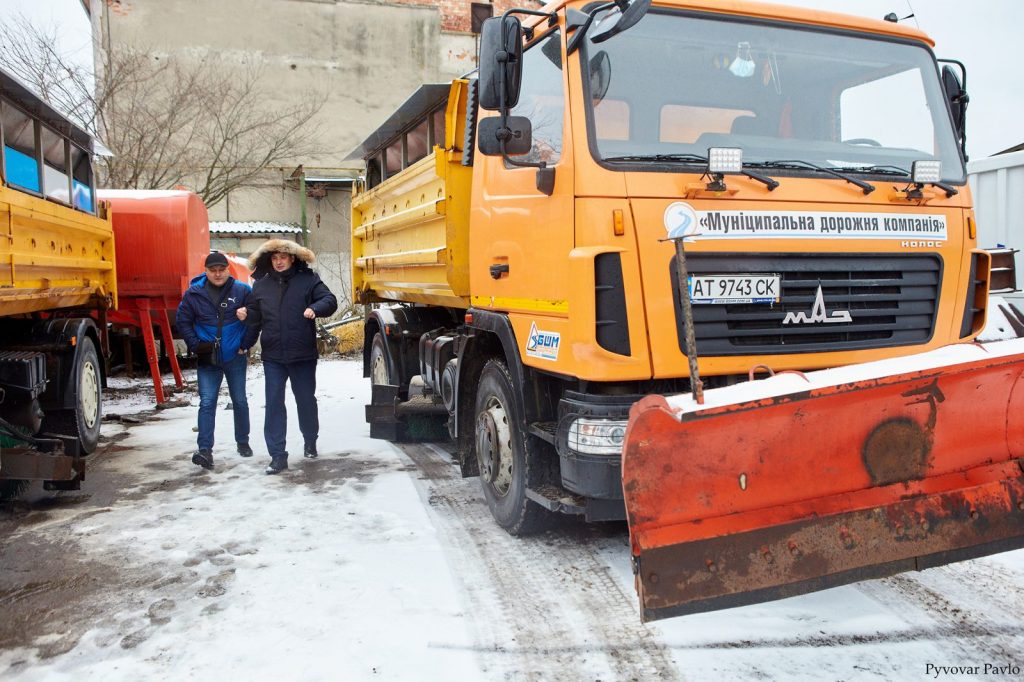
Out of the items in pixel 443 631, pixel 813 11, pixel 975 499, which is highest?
pixel 813 11

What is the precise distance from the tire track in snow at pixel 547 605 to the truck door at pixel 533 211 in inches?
51.3

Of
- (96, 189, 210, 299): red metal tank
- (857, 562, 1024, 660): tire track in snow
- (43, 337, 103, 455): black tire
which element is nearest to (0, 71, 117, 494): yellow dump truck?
(43, 337, 103, 455): black tire

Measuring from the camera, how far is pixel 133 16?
21078 millimetres

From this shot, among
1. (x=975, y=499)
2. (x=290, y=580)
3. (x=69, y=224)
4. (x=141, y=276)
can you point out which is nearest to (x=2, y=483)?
(x=69, y=224)

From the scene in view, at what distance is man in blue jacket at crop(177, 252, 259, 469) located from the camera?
6523 mm

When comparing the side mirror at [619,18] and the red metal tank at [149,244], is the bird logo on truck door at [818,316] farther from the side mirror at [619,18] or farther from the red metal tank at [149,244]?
the red metal tank at [149,244]

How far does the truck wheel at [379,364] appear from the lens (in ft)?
24.8

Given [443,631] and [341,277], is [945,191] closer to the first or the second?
[443,631]

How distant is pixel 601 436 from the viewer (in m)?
3.53

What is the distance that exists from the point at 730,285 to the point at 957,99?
1.91 m

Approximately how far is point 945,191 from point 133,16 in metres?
22.0

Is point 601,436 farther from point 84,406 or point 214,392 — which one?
point 84,406

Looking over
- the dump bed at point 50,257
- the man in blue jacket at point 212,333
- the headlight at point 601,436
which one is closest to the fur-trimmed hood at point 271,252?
the man in blue jacket at point 212,333

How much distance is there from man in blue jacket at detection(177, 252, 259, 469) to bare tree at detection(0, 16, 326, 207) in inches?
394
